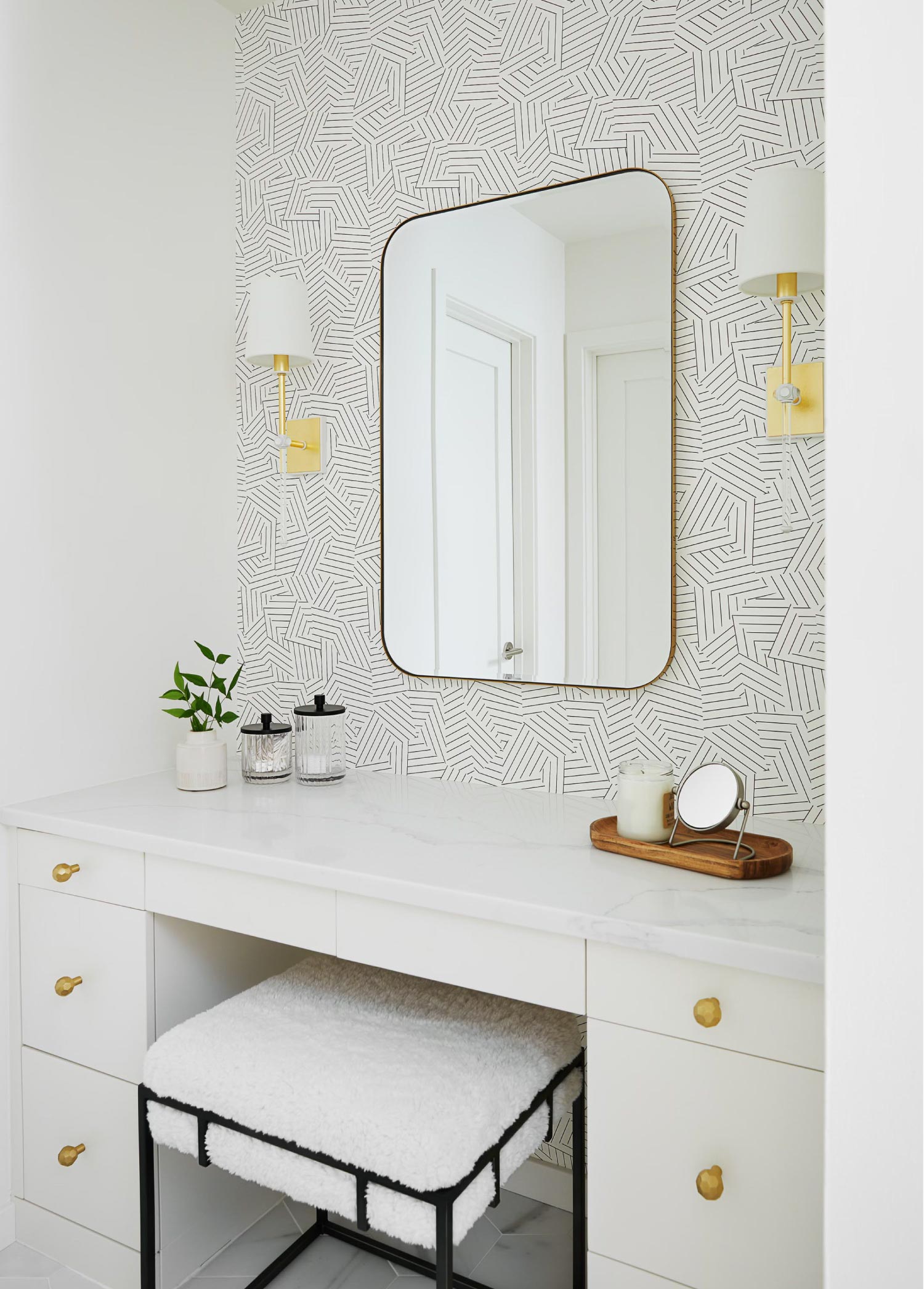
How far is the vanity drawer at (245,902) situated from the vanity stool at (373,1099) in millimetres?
138

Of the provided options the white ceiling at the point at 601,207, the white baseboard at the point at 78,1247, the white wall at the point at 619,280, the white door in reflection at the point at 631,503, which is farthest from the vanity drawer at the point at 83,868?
the white ceiling at the point at 601,207

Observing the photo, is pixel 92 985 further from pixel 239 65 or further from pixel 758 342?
pixel 239 65

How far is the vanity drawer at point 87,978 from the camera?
1562 millimetres

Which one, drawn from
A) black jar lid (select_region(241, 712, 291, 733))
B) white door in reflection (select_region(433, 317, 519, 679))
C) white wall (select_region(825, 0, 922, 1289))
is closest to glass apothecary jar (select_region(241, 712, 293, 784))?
black jar lid (select_region(241, 712, 291, 733))

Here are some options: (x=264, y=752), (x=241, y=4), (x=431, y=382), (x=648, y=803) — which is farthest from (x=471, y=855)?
(x=241, y=4)

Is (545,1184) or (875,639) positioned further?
(545,1184)

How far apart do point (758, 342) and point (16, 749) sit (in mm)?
1497

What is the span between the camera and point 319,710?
6.13ft

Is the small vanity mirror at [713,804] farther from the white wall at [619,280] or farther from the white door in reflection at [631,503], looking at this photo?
the white wall at [619,280]

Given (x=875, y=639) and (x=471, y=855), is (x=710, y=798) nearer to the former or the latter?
(x=471, y=855)

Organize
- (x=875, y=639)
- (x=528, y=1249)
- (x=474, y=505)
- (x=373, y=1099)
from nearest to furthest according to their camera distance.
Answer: (x=875, y=639), (x=373, y=1099), (x=528, y=1249), (x=474, y=505)

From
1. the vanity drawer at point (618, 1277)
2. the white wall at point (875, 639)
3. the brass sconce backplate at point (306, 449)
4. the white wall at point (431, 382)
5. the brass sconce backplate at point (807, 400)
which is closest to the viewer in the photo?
the white wall at point (875, 639)

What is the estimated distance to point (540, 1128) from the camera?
131 centimetres

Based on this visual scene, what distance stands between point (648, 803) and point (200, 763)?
891 mm
